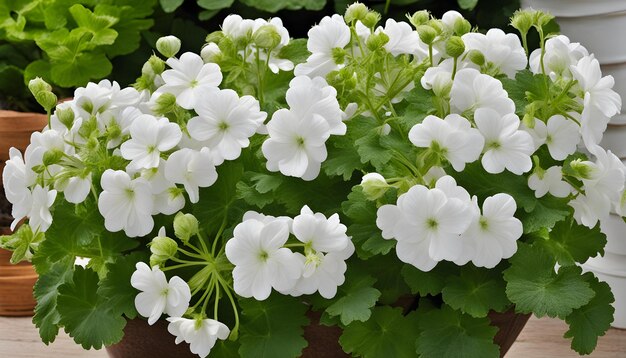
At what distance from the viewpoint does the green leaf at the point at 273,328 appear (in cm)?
82

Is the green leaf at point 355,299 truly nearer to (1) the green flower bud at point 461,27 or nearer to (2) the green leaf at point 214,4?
(1) the green flower bud at point 461,27

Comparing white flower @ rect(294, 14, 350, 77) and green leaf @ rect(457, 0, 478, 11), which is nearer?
white flower @ rect(294, 14, 350, 77)

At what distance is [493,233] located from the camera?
0.77 metres

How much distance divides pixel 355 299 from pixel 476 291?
99mm

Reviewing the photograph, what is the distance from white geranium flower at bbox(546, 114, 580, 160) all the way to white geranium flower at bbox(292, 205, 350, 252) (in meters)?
0.20

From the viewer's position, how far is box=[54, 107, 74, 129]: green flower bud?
0.90 meters

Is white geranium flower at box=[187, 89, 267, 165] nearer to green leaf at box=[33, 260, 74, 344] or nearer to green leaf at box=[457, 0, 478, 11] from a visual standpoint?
green leaf at box=[33, 260, 74, 344]

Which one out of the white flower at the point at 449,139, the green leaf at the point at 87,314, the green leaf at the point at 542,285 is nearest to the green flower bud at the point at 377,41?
the white flower at the point at 449,139

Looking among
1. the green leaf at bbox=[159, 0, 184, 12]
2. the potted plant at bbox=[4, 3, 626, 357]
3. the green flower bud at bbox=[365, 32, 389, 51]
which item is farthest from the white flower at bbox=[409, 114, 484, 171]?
the green leaf at bbox=[159, 0, 184, 12]

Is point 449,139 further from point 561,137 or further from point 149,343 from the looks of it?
point 149,343

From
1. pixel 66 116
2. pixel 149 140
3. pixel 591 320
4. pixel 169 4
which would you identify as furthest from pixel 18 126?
pixel 591 320

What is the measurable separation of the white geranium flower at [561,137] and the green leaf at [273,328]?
25 cm

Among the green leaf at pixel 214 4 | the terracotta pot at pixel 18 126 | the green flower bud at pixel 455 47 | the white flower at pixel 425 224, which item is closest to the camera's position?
the white flower at pixel 425 224

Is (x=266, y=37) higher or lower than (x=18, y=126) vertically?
higher
